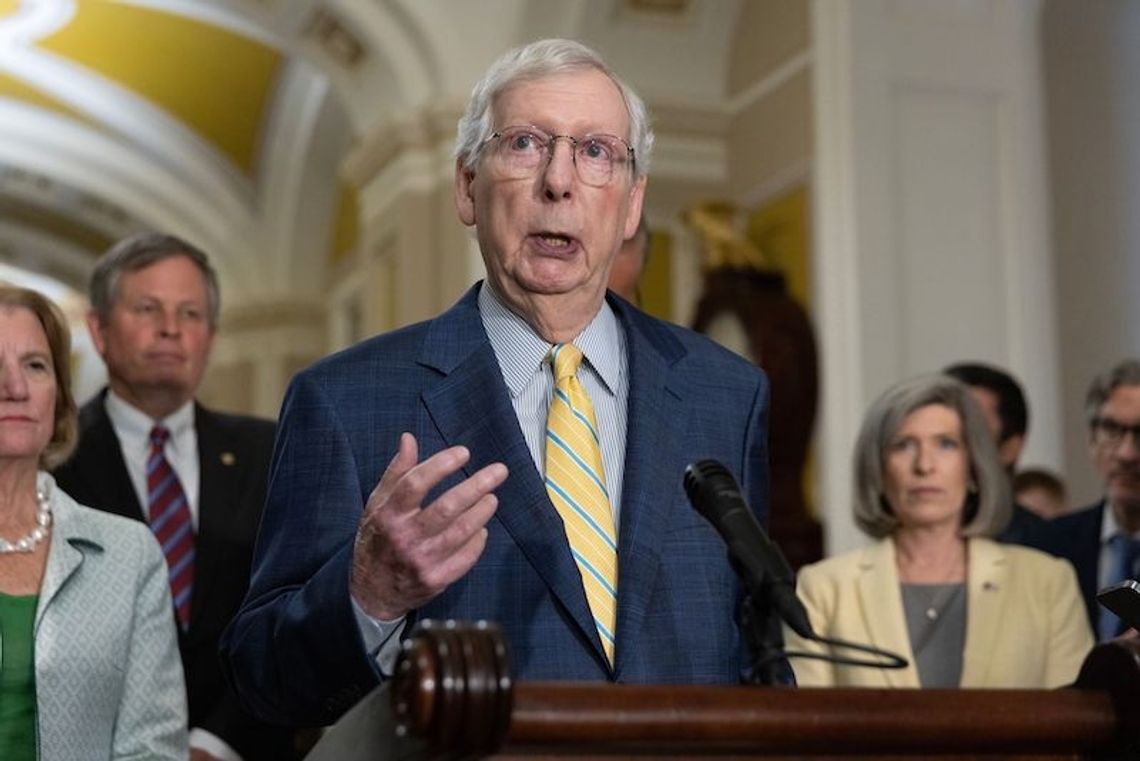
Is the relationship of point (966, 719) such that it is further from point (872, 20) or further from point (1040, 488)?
point (872, 20)

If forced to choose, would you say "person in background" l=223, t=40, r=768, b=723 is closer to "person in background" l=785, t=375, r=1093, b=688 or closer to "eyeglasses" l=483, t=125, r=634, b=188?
"eyeglasses" l=483, t=125, r=634, b=188

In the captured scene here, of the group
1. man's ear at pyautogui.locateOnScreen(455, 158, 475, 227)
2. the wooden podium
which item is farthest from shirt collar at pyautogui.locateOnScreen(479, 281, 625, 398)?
the wooden podium

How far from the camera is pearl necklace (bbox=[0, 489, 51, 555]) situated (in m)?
3.01

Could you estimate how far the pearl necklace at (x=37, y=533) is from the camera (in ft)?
9.87

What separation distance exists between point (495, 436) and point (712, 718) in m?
0.70

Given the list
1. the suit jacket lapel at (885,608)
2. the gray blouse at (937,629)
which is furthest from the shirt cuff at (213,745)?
the gray blouse at (937,629)

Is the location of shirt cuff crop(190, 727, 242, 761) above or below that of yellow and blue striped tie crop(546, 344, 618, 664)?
below

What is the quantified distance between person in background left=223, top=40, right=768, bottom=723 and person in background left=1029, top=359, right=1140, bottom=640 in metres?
2.27

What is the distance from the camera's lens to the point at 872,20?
24.6 ft

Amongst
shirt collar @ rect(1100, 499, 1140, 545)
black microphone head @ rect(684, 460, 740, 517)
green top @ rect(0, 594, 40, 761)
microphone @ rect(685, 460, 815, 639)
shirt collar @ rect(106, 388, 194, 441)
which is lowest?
green top @ rect(0, 594, 40, 761)

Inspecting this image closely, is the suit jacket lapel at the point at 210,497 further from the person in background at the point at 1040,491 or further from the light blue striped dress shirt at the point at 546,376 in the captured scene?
the person in background at the point at 1040,491

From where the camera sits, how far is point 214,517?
379cm

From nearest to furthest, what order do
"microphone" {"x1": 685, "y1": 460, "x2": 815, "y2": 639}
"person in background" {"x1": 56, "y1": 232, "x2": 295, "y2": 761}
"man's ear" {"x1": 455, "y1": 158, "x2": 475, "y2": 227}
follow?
"microphone" {"x1": 685, "y1": 460, "x2": 815, "y2": 639} < "man's ear" {"x1": 455, "y1": 158, "x2": 475, "y2": 227} < "person in background" {"x1": 56, "y1": 232, "x2": 295, "y2": 761}

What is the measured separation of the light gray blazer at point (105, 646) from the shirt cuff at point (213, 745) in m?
0.50
